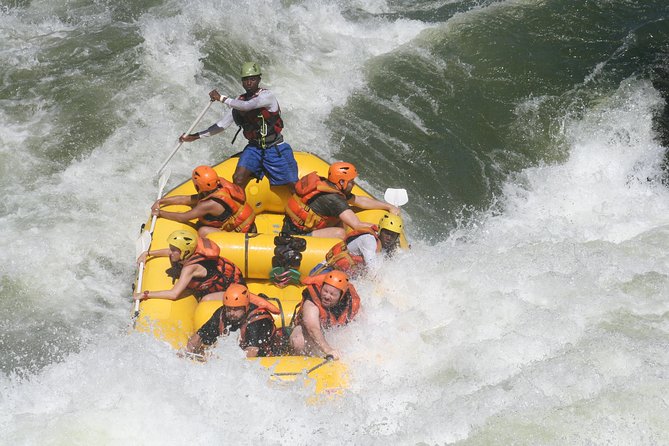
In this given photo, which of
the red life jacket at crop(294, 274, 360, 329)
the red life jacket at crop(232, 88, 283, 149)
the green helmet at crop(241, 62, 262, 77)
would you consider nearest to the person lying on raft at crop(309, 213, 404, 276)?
the red life jacket at crop(294, 274, 360, 329)

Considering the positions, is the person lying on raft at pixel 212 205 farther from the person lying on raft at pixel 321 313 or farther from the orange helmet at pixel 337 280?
the orange helmet at pixel 337 280

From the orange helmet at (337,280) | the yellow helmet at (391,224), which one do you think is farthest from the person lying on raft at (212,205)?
the orange helmet at (337,280)

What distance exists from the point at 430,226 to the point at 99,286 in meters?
3.52

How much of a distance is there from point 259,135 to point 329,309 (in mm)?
1796

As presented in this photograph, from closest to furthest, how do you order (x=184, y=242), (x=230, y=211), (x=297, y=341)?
(x=297, y=341) → (x=184, y=242) → (x=230, y=211)

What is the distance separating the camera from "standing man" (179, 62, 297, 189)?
6.27 m

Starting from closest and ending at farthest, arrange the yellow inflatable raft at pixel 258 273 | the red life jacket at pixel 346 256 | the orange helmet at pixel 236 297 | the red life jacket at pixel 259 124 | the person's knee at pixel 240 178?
the yellow inflatable raft at pixel 258 273 → the orange helmet at pixel 236 297 → the red life jacket at pixel 346 256 → the red life jacket at pixel 259 124 → the person's knee at pixel 240 178

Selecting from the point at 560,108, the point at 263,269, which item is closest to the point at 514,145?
the point at 560,108

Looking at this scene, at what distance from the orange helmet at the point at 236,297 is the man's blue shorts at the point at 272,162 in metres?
1.46

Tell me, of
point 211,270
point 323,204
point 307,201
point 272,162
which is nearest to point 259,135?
point 272,162

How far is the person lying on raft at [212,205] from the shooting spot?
6211 millimetres

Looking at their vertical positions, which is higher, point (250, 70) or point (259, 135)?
point (250, 70)

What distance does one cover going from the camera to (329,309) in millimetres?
5484

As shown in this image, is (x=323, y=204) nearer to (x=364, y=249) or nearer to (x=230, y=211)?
(x=364, y=249)
